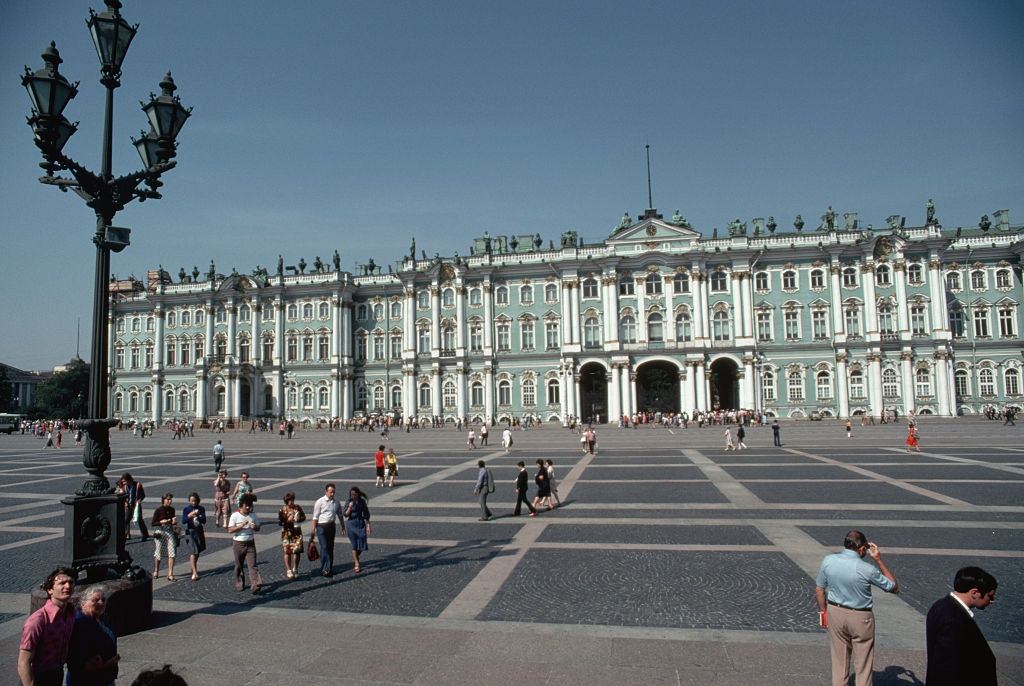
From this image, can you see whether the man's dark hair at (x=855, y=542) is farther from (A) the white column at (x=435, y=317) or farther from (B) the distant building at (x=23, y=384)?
(B) the distant building at (x=23, y=384)

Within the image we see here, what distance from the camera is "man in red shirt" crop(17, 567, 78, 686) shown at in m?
4.97

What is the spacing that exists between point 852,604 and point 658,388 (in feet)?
197

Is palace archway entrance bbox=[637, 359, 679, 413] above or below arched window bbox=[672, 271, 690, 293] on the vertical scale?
below

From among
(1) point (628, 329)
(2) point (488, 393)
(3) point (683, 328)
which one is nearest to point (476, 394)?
(2) point (488, 393)

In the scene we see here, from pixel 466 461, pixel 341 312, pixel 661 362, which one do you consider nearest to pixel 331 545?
pixel 466 461

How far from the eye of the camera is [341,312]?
6850 centimetres

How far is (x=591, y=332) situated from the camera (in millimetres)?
62031

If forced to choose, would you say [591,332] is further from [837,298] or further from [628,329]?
[837,298]

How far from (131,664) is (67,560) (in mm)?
1694

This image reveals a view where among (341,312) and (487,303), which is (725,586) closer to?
(487,303)

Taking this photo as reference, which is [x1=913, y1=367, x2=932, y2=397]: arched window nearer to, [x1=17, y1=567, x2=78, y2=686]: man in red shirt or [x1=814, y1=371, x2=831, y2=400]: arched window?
[x1=814, y1=371, x2=831, y2=400]: arched window

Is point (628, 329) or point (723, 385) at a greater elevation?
point (628, 329)

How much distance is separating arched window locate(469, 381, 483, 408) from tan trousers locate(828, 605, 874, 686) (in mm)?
58391

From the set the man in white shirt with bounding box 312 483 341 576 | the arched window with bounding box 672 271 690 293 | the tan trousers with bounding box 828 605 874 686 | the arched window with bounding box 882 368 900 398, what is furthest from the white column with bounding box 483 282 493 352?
the tan trousers with bounding box 828 605 874 686
